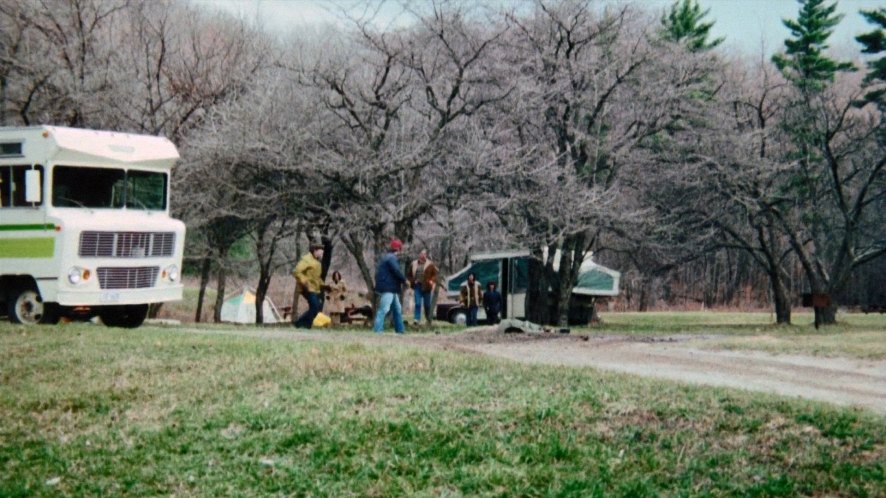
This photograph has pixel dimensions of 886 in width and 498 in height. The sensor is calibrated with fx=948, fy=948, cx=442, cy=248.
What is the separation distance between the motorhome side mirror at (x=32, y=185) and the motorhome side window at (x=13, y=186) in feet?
0.74

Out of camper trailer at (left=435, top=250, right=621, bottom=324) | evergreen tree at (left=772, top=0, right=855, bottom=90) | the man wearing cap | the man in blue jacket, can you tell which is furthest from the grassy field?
evergreen tree at (left=772, top=0, right=855, bottom=90)

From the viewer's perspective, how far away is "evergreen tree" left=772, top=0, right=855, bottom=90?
38781mm

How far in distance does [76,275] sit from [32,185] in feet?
6.01

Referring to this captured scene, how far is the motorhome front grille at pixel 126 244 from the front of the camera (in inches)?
703

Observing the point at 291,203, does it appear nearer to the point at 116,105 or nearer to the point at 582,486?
the point at 116,105

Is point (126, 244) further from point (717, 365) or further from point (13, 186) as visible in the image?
point (717, 365)

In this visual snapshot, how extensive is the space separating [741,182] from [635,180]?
3405 millimetres

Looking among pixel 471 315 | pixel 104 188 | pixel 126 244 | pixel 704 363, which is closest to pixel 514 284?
pixel 471 315

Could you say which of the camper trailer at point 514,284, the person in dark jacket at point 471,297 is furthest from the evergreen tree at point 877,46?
the person in dark jacket at point 471,297

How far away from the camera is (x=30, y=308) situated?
1864 cm

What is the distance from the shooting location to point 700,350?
54.2 ft

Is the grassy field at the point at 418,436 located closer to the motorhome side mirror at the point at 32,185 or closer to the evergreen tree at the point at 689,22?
the motorhome side mirror at the point at 32,185

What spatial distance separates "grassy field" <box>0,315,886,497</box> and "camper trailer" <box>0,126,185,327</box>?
6.73 m

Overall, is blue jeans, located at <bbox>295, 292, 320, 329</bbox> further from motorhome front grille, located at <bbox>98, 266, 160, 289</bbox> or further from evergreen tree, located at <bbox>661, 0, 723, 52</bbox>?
evergreen tree, located at <bbox>661, 0, 723, 52</bbox>
